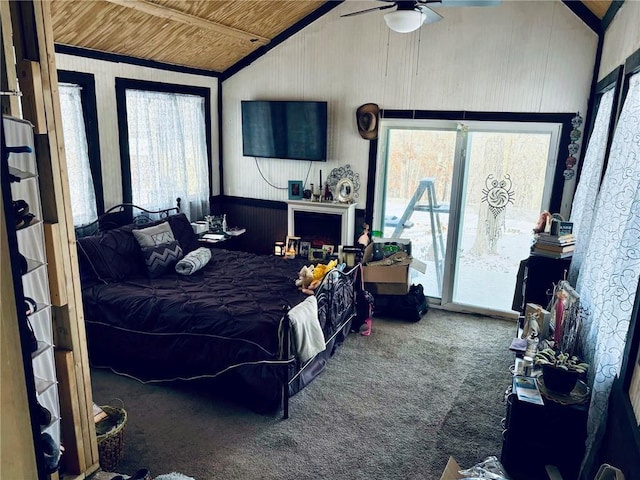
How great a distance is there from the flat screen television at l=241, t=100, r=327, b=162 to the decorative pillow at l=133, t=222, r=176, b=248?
183cm

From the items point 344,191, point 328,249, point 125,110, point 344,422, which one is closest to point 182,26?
point 125,110

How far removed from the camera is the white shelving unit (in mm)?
2111

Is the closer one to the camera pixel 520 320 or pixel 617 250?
pixel 617 250

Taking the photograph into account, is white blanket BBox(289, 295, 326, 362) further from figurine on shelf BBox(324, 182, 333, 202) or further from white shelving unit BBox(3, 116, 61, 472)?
figurine on shelf BBox(324, 182, 333, 202)

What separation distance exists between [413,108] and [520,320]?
271 centimetres

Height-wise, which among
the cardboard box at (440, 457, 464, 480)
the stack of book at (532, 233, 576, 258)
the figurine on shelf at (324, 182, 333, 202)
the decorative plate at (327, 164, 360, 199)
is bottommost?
the cardboard box at (440, 457, 464, 480)

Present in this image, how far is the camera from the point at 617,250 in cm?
255

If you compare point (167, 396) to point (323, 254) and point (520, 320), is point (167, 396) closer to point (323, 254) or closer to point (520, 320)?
point (323, 254)

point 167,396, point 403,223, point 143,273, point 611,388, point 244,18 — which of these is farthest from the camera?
point 403,223

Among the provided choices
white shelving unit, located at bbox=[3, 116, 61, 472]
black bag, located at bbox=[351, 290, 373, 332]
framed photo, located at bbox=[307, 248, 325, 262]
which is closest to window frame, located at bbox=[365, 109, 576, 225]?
framed photo, located at bbox=[307, 248, 325, 262]

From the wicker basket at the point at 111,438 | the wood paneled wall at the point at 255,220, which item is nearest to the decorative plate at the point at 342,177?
the wood paneled wall at the point at 255,220

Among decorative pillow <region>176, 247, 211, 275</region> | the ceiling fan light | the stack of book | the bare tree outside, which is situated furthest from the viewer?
the bare tree outside

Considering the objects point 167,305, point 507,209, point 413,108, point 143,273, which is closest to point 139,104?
point 143,273

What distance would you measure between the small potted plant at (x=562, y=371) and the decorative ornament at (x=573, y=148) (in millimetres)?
2719
